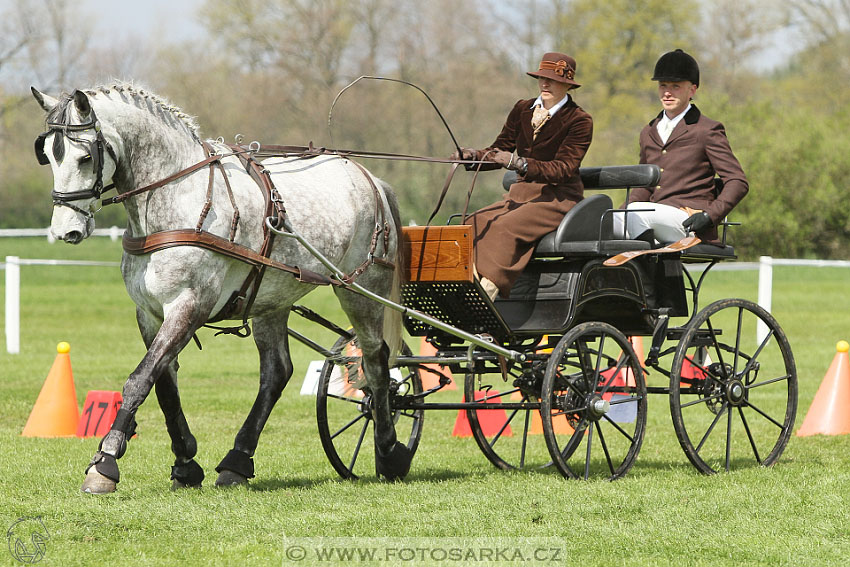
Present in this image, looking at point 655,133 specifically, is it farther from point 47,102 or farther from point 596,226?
point 47,102

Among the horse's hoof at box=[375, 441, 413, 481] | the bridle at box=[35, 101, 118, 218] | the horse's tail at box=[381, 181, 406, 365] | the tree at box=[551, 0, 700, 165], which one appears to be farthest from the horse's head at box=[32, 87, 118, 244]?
the tree at box=[551, 0, 700, 165]

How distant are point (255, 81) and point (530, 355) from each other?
30.8 metres

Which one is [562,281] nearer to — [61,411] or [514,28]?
[61,411]

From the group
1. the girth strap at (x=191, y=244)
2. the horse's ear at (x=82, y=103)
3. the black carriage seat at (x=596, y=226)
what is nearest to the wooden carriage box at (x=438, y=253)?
the black carriage seat at (x=596, y=226)

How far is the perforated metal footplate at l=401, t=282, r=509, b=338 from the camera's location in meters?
6.07

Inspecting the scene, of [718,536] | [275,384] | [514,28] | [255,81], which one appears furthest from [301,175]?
[514,28]

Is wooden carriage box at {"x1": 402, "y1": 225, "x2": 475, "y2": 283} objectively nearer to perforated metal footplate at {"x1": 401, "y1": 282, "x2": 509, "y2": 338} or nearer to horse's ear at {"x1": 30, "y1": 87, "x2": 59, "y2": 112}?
perforated metal footplate at {"x1": 401, "y1": 282, "x2": 509, "y2": 338}

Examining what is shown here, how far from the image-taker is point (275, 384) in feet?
21.0

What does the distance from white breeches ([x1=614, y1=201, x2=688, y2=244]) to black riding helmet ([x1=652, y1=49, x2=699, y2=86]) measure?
2.58 feet

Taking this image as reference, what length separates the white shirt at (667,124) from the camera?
6778mm

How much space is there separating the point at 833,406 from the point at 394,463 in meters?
3.73

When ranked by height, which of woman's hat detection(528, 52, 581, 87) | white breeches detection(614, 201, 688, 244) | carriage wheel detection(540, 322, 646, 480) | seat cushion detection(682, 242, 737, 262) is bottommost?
carriage wheel detection(540, 322, 646, 480)

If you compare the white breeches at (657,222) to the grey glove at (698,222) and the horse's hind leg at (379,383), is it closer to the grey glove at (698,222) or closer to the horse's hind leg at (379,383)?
the grey glove at (698,222)

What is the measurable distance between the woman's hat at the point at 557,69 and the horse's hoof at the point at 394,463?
7.13 ft
